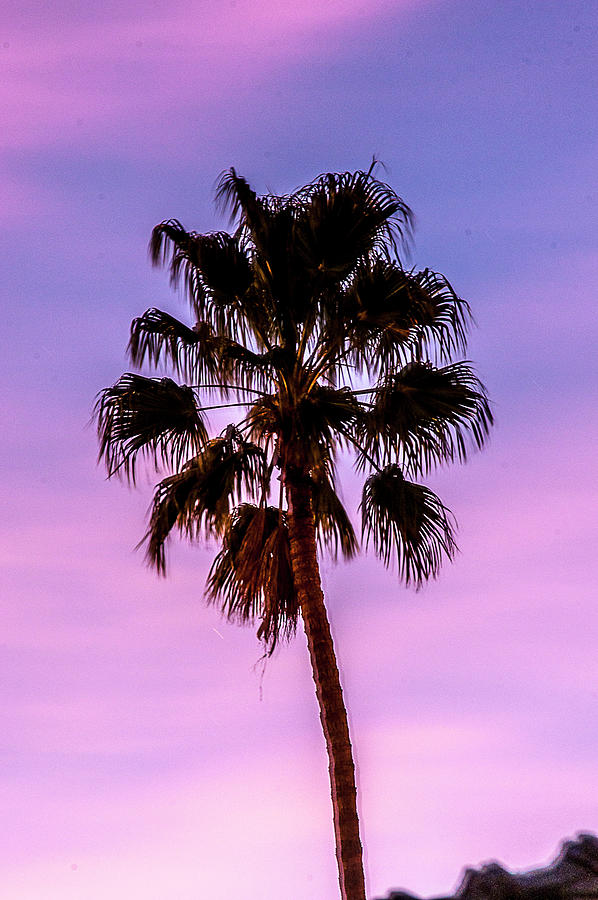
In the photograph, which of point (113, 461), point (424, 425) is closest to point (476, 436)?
point (424, 425)

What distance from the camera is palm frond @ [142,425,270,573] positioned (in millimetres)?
15289

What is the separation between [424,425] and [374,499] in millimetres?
1110

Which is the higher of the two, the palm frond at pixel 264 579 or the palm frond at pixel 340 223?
the palm frond at pixel 340 223

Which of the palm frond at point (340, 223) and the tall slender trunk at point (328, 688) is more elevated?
the palm frond at point (340, 223)

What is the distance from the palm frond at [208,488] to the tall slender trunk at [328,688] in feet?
1.78

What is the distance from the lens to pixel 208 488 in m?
15.3

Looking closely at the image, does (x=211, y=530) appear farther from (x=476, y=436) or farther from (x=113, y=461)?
(x=476, y=436)

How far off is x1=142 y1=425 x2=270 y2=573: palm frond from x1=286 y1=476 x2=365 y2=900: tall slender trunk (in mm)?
543

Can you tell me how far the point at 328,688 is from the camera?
1425 cm

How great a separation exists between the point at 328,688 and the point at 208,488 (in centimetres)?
288

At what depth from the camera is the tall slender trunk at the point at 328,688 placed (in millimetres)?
13336

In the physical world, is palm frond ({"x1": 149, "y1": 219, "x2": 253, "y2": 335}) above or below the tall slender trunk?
above

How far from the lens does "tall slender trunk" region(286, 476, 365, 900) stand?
13.3 metres

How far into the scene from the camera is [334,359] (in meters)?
15.6
